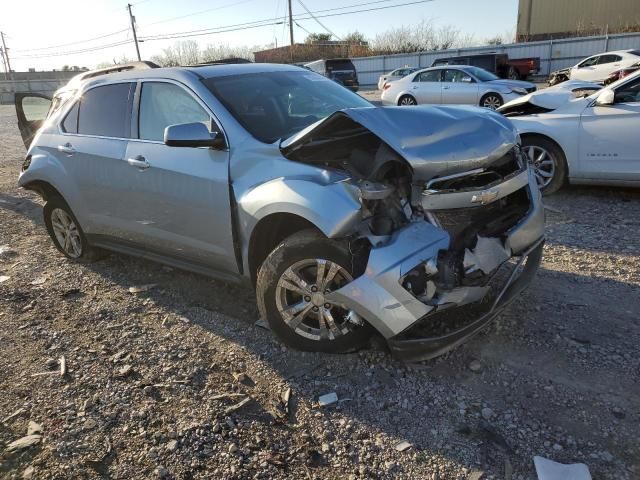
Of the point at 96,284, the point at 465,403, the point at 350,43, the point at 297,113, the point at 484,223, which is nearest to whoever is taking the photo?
the point at 465,403

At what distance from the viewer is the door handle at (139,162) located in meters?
3.97

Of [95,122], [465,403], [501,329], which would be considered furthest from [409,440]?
[95,122]

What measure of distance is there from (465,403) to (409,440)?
42 cm

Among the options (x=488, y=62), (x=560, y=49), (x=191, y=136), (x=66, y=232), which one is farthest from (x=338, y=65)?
(x=191, y=136)

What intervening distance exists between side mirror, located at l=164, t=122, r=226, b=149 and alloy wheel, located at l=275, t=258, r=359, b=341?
3.45 feet

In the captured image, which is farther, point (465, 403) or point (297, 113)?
point (297, 113)

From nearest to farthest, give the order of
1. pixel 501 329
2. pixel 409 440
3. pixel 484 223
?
pixel 409 440
pixel 484 223
pixel 501 329

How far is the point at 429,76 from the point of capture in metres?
16.9

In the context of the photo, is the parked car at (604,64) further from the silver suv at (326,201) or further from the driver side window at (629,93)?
the silver suv at (326,201)

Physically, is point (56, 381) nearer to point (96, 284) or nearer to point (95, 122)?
point (96, 284)

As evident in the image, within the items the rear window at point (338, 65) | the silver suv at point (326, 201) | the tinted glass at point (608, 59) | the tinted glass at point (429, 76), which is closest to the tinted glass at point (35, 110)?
the silver suv at point (326, 201)

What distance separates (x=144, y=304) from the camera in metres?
4.32

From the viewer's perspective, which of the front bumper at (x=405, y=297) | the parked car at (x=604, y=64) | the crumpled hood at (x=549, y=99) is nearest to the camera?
the front bumper at (x=405, y=297)

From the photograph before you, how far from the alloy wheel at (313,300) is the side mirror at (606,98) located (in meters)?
4.49
